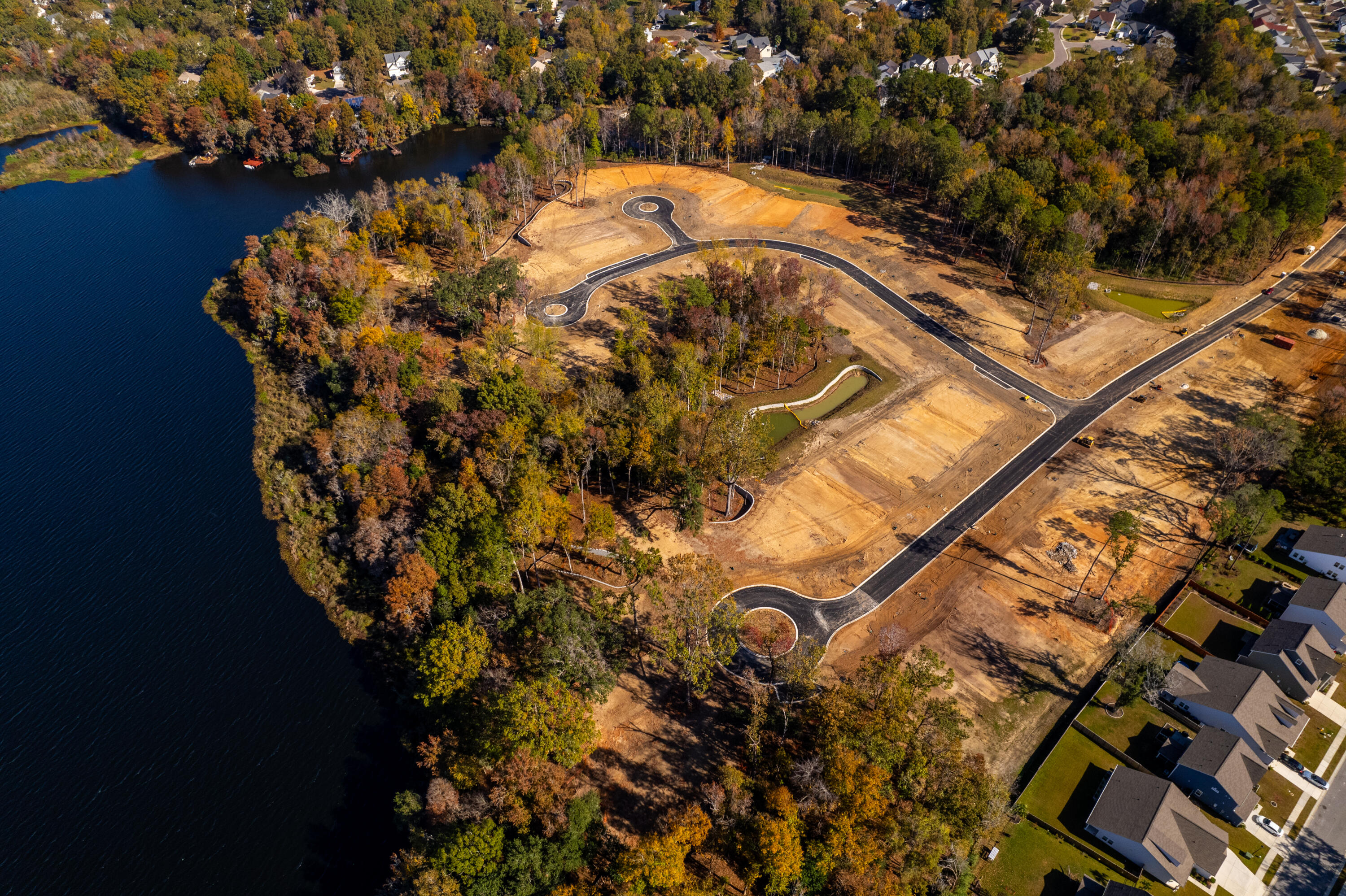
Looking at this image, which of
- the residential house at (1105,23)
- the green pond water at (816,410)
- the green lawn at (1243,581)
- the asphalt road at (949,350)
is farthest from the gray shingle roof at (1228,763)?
the residential house at (1105,23)

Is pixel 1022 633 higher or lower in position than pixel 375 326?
lower

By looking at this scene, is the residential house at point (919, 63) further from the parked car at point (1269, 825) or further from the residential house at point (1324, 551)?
the parked car at point (1269, 825)

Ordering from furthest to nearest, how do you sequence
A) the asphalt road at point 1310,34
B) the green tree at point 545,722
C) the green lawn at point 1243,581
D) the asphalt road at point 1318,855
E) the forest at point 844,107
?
the asphalt road at point 1310,34 → the forest at point 844,107 → the green lawn at point 1243,581 → the green tree at point 545,722 → the asphalt road at point 1318,855

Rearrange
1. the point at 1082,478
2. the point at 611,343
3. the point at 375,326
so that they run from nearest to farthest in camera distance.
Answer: the point at 1082,478 → the point at 375,326 → the point at 611,343

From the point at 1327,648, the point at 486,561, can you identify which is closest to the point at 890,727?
the point at 486,561

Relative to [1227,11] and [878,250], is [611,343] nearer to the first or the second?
[878,250]

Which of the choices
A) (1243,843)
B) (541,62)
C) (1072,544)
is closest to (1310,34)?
(541,62)

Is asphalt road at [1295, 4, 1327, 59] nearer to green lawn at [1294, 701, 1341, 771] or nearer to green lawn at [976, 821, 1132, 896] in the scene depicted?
green lawn at [1294, 701, 1341, 771]
